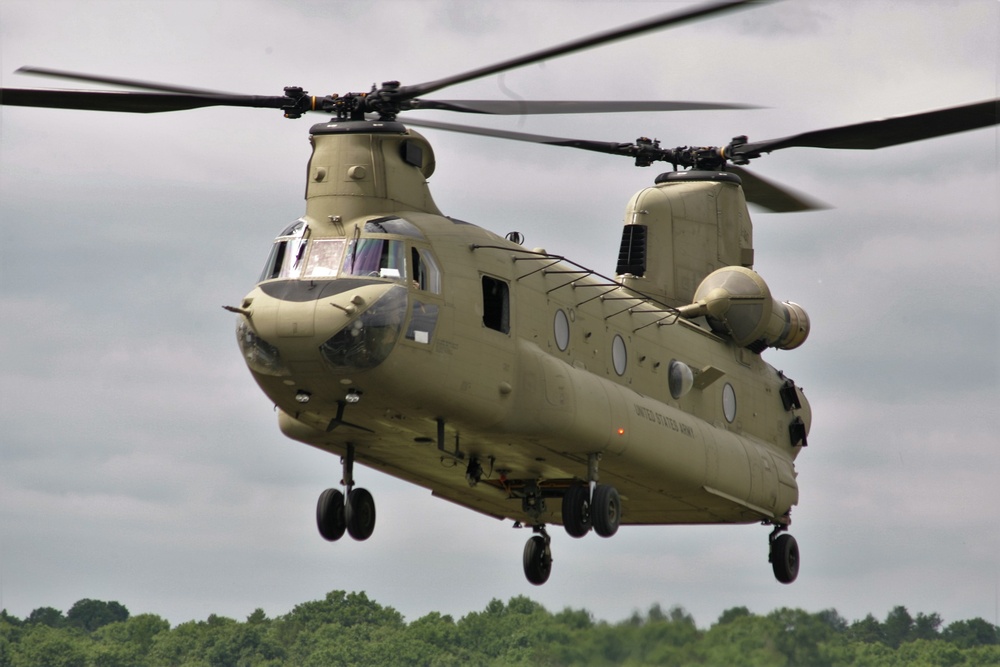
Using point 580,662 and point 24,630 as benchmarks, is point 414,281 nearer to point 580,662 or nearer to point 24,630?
point 580,662

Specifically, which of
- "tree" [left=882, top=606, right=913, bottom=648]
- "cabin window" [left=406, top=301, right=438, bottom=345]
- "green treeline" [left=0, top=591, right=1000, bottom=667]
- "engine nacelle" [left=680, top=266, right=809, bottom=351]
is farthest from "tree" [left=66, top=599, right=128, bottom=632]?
"cabin window" [left=406, top=301, right=438, bottom=345]

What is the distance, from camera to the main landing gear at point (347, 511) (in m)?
29.0

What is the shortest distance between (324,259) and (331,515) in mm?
4524

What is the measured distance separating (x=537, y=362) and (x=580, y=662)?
888cm

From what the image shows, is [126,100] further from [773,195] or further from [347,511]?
[773,195]

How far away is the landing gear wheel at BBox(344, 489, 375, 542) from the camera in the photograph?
94.9 ft

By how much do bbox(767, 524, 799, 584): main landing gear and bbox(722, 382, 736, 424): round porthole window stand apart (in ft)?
8.09

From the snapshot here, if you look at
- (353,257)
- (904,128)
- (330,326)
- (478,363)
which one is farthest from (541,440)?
(904,128)

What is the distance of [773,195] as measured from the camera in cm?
3694

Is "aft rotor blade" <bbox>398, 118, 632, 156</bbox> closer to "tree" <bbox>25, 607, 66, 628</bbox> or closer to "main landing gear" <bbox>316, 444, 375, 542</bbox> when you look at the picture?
"main landing gear" <bbox>316, 444, 375, 542</bbox>

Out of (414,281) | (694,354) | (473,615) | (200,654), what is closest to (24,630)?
(200,654)

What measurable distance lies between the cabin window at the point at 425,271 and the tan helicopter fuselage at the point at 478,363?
0.02 metres

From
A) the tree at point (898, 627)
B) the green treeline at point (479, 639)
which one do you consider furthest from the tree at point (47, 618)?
the tree at point (898, 627)

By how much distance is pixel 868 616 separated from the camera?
38531 mm
